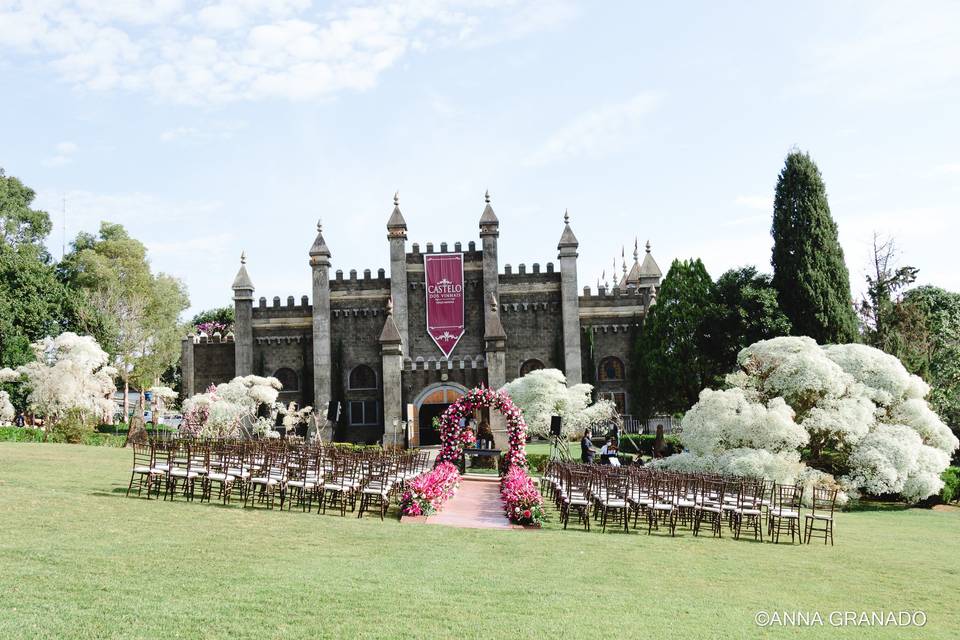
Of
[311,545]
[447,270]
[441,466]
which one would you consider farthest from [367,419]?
[311,545]

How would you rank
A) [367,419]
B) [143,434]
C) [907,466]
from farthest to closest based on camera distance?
[367,419], [143,434], [907,466]

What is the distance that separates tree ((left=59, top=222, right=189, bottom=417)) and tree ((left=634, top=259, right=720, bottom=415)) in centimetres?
3331

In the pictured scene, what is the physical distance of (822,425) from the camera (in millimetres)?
21750

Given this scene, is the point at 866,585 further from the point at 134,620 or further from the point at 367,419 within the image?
the point at 367,419

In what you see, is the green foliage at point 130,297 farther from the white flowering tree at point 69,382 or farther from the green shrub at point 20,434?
the green shrub at point 20,434

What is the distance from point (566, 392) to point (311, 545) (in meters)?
24.5

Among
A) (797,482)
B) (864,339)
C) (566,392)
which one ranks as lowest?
(797,482)

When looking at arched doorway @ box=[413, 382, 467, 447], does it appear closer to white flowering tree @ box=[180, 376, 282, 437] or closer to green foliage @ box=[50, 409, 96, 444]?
white flowering tree @ box=[180, 376, 282, 437]

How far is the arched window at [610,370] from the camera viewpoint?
142ft

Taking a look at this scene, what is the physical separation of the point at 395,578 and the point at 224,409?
977 inches

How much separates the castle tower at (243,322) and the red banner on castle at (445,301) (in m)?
10.4

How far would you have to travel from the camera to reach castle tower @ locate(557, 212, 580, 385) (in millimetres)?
42688

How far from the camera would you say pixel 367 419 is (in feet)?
141

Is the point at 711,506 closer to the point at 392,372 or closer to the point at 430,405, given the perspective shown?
the point at 430,405
